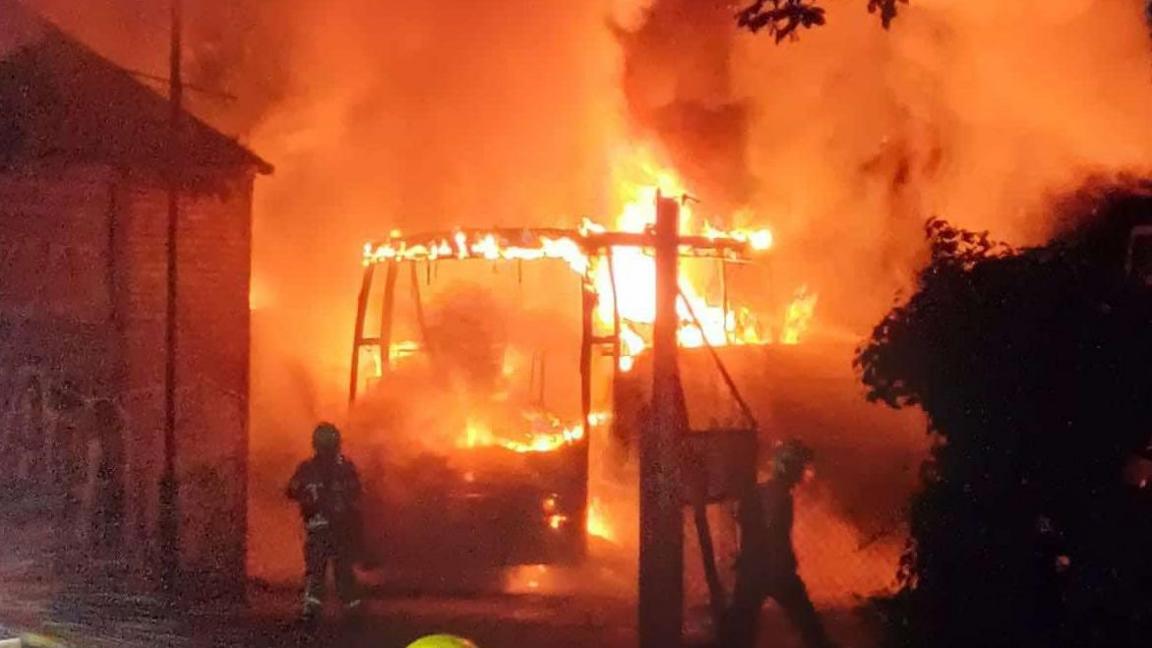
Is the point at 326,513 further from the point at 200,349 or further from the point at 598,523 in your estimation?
the point at 598,523

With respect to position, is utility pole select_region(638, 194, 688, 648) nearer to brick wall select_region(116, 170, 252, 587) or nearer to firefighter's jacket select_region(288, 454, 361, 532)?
firefighter's jacket select_region(288, 454, 361, 532)

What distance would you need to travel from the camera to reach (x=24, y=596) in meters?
10.6

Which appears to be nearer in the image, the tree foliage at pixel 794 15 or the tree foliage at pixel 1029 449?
the tree foliage at pixel 1029 449

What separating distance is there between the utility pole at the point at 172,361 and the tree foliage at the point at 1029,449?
21.9 ft

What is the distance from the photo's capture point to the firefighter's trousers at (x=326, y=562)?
9.59m

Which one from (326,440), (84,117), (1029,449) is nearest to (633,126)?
(84,117)

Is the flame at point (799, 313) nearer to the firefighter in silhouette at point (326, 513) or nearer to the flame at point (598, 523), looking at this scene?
the flame at point (598, 523)

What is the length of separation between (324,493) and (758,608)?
3392 mm

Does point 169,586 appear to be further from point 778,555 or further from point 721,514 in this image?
point 778,555

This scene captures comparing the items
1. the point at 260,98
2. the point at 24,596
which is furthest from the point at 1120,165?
the point at 260,98

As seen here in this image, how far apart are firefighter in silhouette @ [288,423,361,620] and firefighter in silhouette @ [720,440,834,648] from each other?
121 inches

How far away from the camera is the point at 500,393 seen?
13.0 m

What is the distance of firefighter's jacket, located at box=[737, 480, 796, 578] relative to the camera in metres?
7.95

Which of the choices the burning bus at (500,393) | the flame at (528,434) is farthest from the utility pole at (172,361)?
the flame at (528,434)
